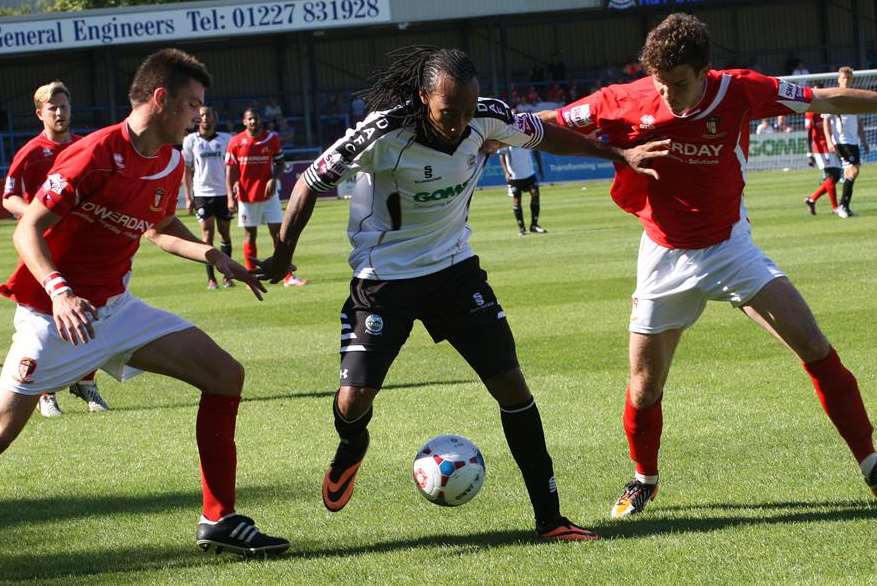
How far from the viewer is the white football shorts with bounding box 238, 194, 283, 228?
704 inches

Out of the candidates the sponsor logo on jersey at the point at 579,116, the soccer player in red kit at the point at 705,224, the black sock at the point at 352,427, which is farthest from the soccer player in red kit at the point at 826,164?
the black sock at the point at 352,427

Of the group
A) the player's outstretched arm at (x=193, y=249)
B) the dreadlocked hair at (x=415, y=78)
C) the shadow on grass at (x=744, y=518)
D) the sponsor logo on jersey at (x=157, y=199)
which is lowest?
the shadow on grass at (x=744, y=518)

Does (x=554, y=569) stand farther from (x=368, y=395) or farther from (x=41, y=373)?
(x=41, y=373)

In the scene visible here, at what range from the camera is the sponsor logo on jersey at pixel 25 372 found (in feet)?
17.7

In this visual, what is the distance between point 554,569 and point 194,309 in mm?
11025

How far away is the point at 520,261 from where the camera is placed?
18.6 metres

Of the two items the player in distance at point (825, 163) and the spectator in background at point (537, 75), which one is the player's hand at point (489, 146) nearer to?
the player in distance at point (825, 163)

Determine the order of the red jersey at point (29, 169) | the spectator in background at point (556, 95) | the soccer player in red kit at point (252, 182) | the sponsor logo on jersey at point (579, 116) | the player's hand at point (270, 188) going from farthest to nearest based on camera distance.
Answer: the spectator in background at point (556, 95)
the soccer player in red kit at point (252, 182)
the player's hand at point (270, 188)
the red jersey at point (29, 169)
the sponsor logo on jersey at point (579, 116)

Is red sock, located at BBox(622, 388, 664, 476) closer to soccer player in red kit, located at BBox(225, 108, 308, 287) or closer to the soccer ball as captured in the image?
the soccer ball

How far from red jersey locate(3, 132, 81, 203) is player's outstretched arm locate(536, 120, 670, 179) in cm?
458

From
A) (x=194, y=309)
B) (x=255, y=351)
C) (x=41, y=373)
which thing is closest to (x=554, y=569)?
(x=41, y=373)

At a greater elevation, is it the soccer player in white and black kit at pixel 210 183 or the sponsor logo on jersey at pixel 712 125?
the sponsor logo on jersey at pixel 712 125

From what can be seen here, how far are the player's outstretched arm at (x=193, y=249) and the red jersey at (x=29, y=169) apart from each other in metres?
3.59

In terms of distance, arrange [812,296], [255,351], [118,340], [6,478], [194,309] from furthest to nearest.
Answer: [194,309]
[812,296]
[255,351]
[6,478]
[118,340]
